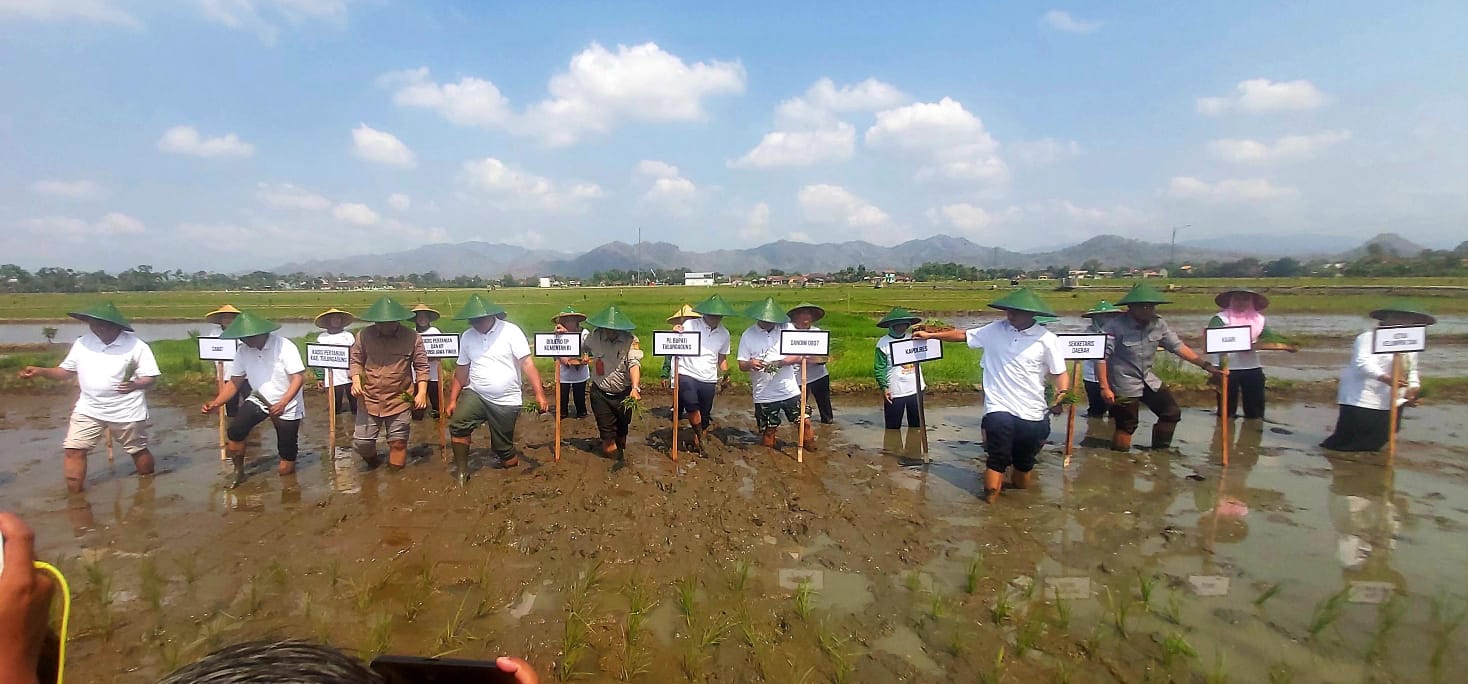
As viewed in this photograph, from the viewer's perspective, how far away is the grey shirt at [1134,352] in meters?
7.20

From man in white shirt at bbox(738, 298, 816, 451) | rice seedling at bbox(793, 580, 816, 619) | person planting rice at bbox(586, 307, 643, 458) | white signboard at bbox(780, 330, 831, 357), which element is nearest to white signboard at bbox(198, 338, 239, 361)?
person planting rice at bbox(586, 307, 643, 458)

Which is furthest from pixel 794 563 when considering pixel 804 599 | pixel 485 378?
Answer: pixel 485 378

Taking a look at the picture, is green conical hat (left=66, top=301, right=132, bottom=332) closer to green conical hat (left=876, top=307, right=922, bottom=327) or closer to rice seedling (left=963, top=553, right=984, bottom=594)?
rice seedling (left=963, top=553, right=984, bottom=594)

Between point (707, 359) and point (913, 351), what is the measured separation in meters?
2.24

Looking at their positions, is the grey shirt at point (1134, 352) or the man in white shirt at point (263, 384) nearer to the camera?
the man in white shirt at point (263, 384)

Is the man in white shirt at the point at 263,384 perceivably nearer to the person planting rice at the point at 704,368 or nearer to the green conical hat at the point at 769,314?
the person planting rice at the point at 704,368

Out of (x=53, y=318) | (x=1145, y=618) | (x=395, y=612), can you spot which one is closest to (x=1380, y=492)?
(x=1145, y=618)

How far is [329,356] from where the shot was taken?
7145mm

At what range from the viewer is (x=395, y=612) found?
400 cm

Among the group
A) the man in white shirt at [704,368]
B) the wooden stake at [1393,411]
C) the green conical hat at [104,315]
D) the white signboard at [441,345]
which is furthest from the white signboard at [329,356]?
the wooden stake at [1393,411]

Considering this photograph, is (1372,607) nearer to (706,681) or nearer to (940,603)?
(940,603)

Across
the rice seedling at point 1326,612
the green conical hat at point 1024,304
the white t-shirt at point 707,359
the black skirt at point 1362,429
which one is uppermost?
the green conical hat at point 1024,304

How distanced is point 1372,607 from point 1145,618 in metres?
1.45

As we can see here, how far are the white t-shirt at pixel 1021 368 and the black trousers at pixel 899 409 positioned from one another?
2.10 meters
